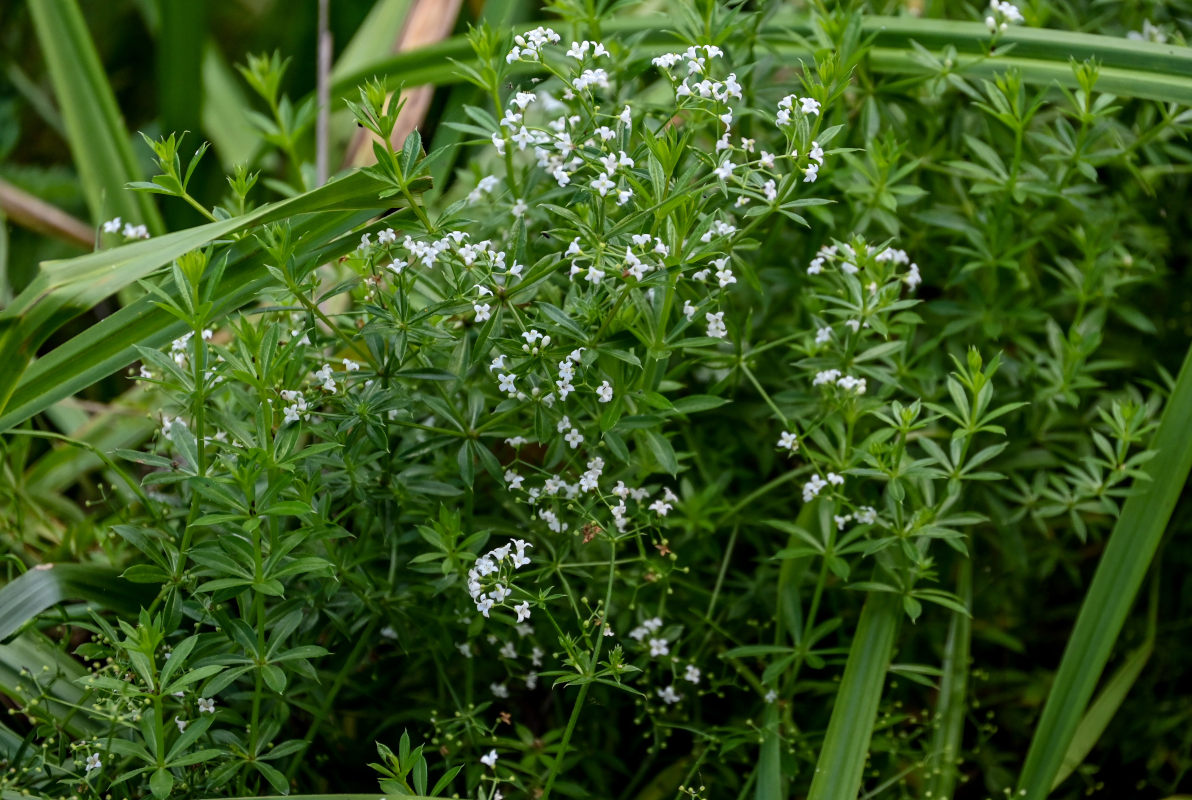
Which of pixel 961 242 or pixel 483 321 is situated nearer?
pixel 483 321

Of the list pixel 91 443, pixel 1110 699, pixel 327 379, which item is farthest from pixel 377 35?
pixel 1110 699

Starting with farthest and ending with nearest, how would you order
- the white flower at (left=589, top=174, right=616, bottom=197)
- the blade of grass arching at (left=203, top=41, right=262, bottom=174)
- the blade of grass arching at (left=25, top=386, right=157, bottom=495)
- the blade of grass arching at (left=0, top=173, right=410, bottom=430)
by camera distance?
the blade of grass arching at (left=203, top=41, right=262, bottom=174) → the blade of grass arching at (left=25, top=386, right=157, bottom=495) → the blade of grass arching at (left=0, top=173, right=410, bottom=430) → the white flower at (left=589, top=174, right=616, bottom=197)

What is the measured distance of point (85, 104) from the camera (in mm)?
2262

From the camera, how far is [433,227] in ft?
4.17

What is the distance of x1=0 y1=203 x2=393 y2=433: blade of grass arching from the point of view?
4.46 ft

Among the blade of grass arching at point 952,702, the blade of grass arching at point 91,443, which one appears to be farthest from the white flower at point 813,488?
the blade of grass arching at point 91,443

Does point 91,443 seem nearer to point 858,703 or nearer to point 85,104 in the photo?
point 85,104

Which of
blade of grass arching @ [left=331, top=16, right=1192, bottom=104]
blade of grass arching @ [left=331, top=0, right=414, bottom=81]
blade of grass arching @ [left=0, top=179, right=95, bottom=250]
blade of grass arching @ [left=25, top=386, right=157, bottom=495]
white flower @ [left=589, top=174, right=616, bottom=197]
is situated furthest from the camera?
blade of grass arching @ [left=331, top=0, right=414, bottom=81]

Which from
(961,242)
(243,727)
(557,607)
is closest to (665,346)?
(557,607)

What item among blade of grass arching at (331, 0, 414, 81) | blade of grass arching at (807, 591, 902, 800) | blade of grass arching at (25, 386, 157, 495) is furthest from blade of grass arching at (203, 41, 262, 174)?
blade of grass arching at (807, 591, 902, 800)

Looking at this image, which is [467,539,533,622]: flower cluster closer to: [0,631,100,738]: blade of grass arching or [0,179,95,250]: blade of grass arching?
[0,631,100,738]: blade of grass arching

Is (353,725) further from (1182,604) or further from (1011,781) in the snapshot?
(1182,604)

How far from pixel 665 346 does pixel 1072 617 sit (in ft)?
3.51

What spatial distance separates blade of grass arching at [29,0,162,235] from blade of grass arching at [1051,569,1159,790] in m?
1.99
